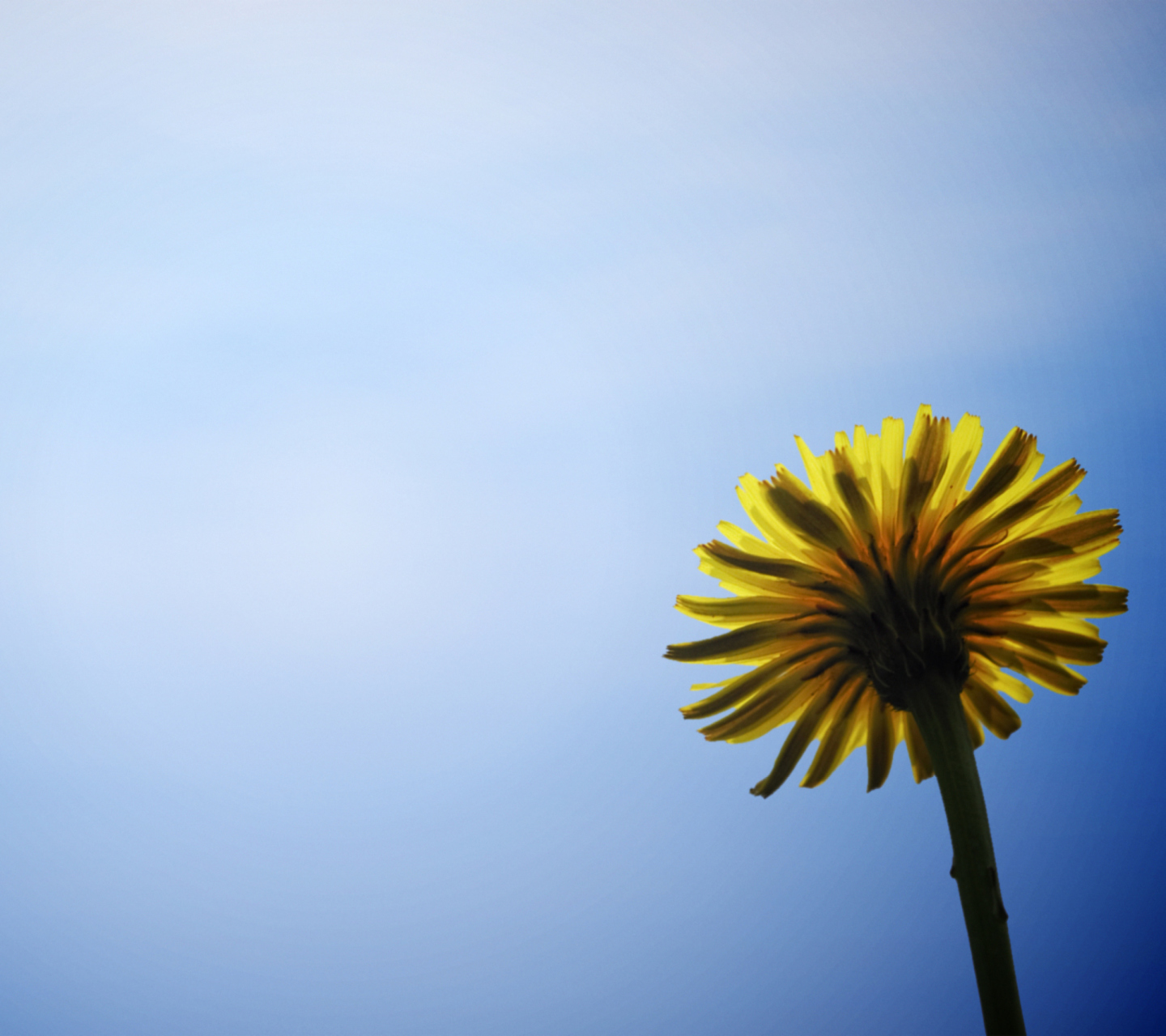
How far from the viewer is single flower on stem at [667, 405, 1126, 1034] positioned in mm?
1075

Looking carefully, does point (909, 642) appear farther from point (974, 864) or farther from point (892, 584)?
point (974, 864)

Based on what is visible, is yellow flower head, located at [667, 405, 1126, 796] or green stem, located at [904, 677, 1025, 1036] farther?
yellow flower head, located at [667, 405, 1126, 796]

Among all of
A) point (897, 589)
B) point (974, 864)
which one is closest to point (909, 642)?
point (897, 589)

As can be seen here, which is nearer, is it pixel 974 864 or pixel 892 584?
pixel 974 864

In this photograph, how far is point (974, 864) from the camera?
0.87 meters

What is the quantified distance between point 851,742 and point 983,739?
187 mm

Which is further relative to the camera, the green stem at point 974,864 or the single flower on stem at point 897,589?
the single flower on stem at point 897,589

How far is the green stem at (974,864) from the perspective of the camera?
2.70 feet

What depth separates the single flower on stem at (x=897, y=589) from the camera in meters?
1.08

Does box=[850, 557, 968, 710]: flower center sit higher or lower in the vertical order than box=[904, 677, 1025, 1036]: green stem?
higher

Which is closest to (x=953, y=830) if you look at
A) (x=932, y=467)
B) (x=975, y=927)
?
(x=975, y=927)

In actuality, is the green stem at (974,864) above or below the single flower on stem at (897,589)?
below

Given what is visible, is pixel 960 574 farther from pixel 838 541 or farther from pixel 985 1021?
pixel 985 1021

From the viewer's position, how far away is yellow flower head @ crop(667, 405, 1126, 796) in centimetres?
108
